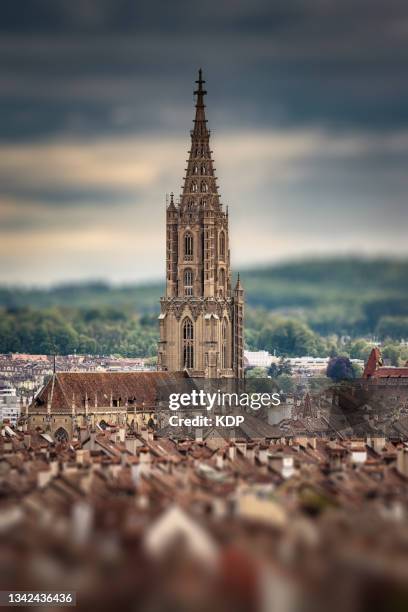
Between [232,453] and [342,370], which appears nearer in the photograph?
[232,453]

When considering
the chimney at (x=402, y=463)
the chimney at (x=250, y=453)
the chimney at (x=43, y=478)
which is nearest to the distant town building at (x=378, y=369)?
the chimney at (x=250, y=453)

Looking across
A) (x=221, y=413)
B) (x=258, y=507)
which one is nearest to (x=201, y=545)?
(x=258, y=507)

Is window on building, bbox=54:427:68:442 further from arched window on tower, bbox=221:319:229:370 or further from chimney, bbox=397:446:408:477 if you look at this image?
chimney, bbox=397:446:408:477

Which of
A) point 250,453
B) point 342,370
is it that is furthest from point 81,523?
point 342,370

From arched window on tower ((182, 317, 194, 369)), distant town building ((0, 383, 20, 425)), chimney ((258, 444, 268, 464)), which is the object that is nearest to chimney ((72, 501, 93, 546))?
chimney ((258, 444, 268, 464))

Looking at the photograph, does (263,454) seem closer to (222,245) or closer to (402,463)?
(402,463)

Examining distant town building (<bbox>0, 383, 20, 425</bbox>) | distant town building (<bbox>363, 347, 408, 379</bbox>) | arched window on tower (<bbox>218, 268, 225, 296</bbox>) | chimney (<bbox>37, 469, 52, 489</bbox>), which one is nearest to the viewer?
chimney (<bbox>37, 469, 52, 489</bbox>)

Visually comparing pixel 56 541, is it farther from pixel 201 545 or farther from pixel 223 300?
pixel 223 300
